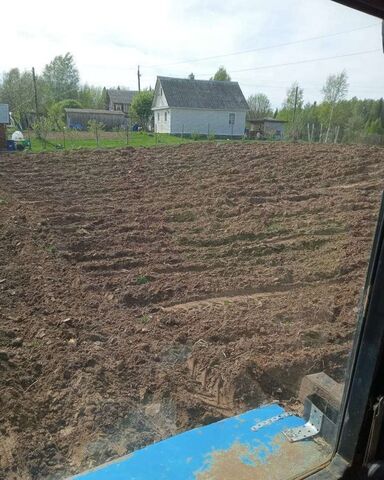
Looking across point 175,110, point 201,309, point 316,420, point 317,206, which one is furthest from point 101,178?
point 316,420

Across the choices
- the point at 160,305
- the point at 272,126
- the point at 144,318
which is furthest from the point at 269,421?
the point at 272,126

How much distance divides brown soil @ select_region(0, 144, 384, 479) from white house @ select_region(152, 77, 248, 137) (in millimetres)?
3809

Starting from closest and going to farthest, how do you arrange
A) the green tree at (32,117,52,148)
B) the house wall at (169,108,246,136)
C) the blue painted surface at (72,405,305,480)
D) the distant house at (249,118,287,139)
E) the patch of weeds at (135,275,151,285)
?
the blue painted surface at (72,405,305,480), the patch of weeds at (135,275,151,285), the distant house at (249,118,287,139), the green tree at (32,117,52,148), the house wall at (169,108,246,136)

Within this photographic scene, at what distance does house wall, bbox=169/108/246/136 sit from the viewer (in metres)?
14.1

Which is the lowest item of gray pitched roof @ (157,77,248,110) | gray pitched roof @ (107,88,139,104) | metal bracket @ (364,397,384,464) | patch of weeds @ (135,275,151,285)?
patch of weeds @ (135,275,151,285)

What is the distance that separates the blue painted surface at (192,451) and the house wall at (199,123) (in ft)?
42.5

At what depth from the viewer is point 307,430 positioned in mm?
1244

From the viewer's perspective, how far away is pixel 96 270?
4703 mm

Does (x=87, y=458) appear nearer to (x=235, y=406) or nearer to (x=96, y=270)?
(x=235, y=406)

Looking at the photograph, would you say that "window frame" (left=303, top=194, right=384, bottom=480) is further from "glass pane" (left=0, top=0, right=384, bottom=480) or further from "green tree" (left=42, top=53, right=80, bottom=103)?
"green tree" (left=42, top=53, right=80, bottom=103)

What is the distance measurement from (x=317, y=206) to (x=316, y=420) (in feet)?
20.3

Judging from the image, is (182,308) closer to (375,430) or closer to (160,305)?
(160,305)

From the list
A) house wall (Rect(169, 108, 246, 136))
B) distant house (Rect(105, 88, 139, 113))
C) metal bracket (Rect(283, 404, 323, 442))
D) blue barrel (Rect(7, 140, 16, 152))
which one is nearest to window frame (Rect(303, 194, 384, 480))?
metal bracket (Rect(283, 404, 323, 442))

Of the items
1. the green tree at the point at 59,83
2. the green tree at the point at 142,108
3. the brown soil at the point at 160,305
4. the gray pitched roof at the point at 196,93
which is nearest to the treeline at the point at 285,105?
the green tree at the point at 59,83
